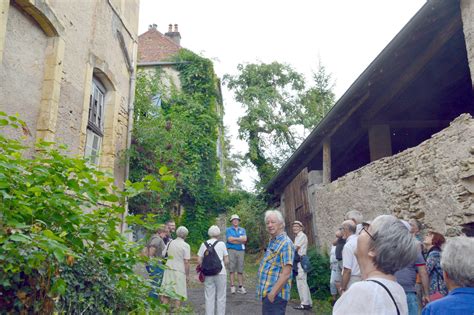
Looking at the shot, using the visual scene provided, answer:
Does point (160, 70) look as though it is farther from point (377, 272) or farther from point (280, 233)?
point (377, 272)

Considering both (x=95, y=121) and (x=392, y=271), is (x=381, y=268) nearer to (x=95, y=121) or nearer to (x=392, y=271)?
(x=392, y=271)

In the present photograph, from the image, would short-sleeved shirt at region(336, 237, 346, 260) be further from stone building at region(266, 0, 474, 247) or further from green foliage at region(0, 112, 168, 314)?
green foliage at region(0, 112, 168, 314)

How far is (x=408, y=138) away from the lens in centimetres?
985

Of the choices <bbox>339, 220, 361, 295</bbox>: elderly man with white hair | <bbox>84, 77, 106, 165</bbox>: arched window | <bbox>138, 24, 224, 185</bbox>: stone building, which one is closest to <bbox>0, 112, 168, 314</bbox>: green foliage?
<bbox>339, 220, 361, 295</bbox>: elderly man with white hair

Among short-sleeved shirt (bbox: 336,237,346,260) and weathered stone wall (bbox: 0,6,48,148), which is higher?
weathered stone wall (bbox: 0,6,48,148)

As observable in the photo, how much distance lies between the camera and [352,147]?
32.3 feet

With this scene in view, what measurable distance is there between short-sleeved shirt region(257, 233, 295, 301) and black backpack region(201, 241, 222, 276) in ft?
6.86

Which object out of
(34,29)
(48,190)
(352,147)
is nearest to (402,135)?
(352,147)

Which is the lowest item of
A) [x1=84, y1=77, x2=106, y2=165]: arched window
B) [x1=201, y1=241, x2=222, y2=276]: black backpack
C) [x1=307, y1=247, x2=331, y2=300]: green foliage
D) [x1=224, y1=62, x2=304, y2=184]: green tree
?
[x1=307, y1=247, x2=331, y2=300]: green foliage

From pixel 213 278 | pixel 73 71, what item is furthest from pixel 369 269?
pixel 73 71

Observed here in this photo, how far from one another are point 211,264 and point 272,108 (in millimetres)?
17570

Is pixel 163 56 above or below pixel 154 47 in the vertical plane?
below

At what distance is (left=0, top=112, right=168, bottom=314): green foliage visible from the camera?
2.20 metres

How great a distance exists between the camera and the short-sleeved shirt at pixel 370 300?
5.03 ft
